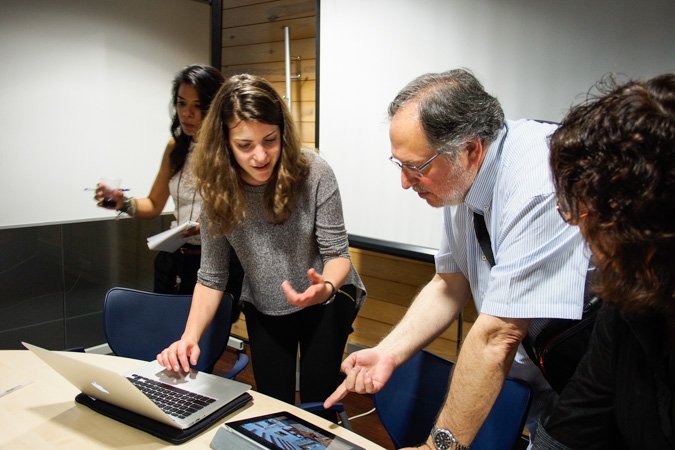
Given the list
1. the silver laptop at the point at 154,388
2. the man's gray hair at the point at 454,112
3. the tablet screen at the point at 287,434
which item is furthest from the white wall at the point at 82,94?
the man's gray hair at the point at 454,112

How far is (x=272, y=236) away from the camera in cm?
176

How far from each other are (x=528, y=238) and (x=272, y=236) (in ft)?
3.02

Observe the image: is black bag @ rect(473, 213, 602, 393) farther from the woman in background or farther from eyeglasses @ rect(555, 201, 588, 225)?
the woman in background

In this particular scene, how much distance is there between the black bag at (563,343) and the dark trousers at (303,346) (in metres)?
0.75

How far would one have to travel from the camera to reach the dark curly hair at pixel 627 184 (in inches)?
25.5

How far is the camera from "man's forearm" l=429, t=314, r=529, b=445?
1085 millimetres

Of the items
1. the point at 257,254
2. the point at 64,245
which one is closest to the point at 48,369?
the point at 257,254

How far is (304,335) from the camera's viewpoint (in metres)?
1.85

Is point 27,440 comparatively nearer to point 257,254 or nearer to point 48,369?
point 48,369

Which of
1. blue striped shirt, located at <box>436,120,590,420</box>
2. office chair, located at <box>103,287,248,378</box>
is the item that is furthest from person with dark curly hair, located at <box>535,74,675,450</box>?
office chair, located at <box>103,287,248,378</box>

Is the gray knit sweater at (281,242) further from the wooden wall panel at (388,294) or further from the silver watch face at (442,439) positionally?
the wooden wall panel at (388,294)

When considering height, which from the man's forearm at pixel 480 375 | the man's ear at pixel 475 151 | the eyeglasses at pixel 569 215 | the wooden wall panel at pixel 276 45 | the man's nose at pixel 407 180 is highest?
the wooden wall panel at pixel 276 45

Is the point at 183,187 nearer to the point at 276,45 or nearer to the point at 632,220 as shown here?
the point at 276,45

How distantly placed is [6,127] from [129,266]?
122 centimetres
